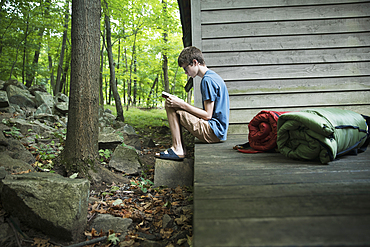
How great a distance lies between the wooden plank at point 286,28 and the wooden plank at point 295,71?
57 cm

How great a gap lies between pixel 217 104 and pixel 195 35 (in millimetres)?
1609

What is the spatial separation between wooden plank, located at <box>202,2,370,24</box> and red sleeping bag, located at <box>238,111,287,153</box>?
227cm

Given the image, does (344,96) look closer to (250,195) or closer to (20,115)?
(250,195)

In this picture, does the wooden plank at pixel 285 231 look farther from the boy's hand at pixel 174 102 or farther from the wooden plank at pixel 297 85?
the wooden plank at pixel 297 85

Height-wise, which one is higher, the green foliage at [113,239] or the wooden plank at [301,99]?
the wooden plank at [301,99]

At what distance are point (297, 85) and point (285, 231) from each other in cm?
362

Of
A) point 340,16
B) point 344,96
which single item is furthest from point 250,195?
point 340,16

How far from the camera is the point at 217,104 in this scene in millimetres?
3090

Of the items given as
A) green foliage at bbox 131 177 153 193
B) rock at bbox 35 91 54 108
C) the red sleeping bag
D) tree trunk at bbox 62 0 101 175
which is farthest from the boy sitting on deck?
rock at bbox 35 91 54 108

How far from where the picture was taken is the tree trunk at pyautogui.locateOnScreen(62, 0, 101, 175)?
10.2 feet

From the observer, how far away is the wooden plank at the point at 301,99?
402cm

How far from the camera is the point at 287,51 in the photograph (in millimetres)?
4047

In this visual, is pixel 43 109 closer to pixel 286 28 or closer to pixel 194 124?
pixel 194 124

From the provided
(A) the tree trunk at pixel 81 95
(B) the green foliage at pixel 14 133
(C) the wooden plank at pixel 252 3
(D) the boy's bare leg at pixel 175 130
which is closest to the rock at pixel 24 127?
Result: (B) the green foliage at pixel 14 133
